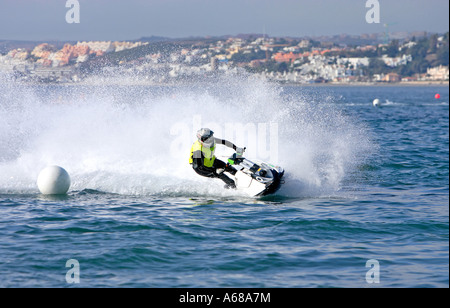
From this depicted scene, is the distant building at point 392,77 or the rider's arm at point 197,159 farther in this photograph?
the distant building at point 392,77

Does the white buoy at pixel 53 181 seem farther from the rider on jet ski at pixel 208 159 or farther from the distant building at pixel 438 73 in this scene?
the distant building at pixel 438 73

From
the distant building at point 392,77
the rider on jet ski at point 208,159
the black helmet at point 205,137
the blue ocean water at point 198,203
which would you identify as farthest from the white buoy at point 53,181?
the distant building at point 392,77

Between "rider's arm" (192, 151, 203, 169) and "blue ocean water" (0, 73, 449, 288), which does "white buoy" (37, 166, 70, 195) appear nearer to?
"blue ocean water" (0, 73, 449, 288)

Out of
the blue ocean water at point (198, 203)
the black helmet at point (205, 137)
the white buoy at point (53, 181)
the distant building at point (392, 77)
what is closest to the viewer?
the blue ocean water at point (198, 203)

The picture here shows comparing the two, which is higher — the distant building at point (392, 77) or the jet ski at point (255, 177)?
the distant building at point (392, 77)

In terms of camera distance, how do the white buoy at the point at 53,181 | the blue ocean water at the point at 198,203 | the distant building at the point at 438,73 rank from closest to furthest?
the blue ocean water at the point at 198,203, the white buoy at the point at 53,181, the distant building at the point at 438,73

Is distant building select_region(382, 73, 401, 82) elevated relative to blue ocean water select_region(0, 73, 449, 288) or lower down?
elevated

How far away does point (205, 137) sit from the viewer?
14.4 m

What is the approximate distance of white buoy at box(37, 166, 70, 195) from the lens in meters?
14.8

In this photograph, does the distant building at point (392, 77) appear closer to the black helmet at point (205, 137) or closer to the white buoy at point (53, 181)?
the black helmet at point (205, 137)

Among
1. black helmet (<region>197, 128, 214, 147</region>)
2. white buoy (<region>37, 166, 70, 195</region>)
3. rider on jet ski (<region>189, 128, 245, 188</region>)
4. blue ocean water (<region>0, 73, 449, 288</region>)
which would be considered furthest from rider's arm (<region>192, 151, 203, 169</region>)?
white buoy (<region>37, 166, 70, 195</region>)

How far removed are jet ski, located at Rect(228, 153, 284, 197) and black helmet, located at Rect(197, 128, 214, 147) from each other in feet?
2.72

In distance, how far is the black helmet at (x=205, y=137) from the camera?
14359mm

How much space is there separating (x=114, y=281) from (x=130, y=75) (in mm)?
17269
